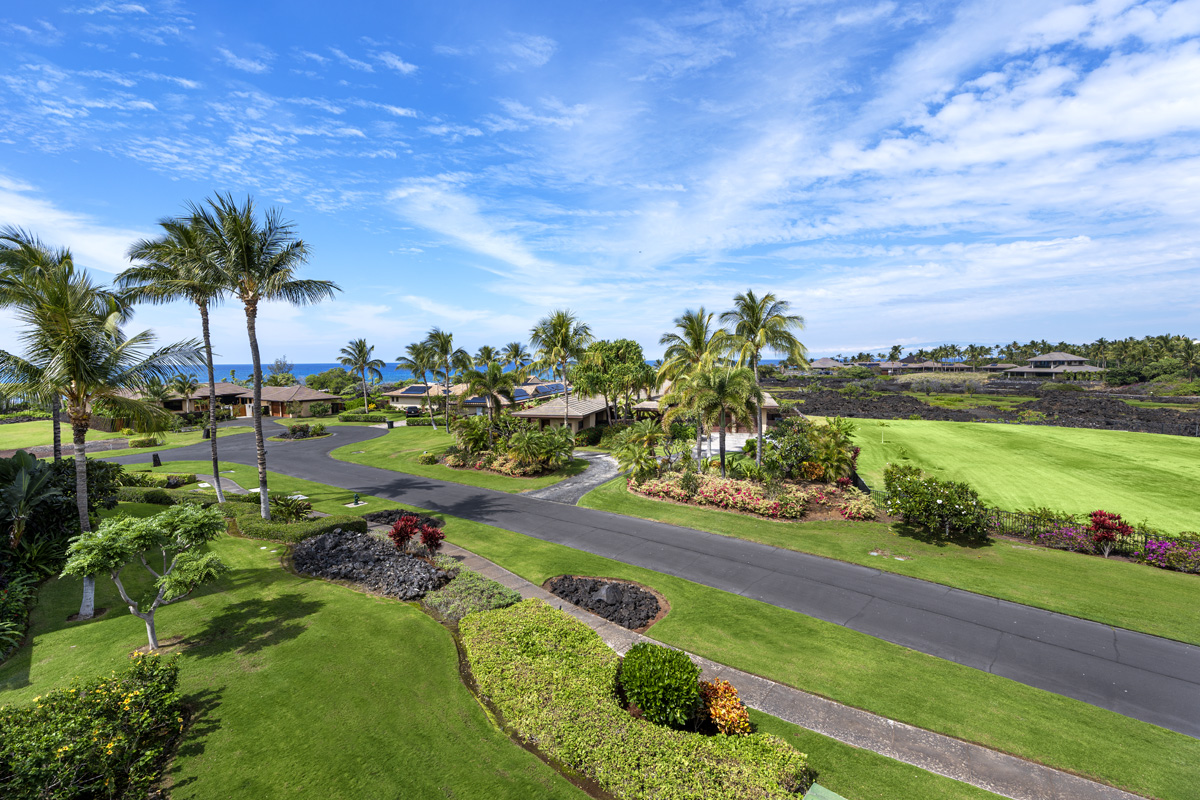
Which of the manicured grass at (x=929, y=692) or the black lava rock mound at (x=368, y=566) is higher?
the black lava rock mound at (x=368, y=566)

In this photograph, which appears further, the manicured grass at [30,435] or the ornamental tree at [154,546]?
the manicured grass at [30,435]

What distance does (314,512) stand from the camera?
24.1m

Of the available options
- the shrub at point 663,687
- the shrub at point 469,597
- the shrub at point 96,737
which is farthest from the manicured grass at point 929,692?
the shrub at point 96,737

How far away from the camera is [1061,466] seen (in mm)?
30859

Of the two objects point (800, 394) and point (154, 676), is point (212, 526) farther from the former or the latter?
point (800, 394)

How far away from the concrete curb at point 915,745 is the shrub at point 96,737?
1073cm

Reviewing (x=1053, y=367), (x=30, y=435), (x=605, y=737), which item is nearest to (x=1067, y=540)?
(x=605, y=737)

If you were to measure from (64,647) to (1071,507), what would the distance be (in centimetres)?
3850

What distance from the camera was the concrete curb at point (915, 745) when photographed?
8.18 metres

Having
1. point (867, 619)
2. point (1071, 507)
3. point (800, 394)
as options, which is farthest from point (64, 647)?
point (800, 394)

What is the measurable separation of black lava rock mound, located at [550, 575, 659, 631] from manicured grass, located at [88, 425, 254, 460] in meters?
39.1

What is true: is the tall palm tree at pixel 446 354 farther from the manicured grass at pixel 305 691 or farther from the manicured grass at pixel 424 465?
the manicured grass at pixel 305 691

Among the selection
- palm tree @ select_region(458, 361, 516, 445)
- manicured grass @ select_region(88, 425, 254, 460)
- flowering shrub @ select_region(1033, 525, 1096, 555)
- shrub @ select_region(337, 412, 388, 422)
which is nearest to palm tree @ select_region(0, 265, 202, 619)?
palm tree @ select_region(458, 361, 516, 445)

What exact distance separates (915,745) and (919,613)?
677 cm
